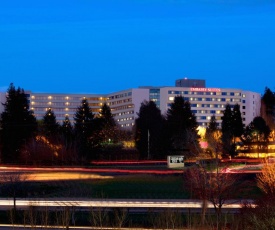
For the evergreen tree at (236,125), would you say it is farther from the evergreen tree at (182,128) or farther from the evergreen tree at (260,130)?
the evergreen tree at (182,128)

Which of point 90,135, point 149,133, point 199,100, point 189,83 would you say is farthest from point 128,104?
point 90,135

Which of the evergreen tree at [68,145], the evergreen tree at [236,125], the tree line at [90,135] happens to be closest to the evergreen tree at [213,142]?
the tree line at [90,135]

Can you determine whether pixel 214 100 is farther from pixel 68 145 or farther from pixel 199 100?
pixel 68 145

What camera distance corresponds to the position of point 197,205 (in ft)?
96.5

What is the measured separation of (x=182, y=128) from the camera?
89.6 m

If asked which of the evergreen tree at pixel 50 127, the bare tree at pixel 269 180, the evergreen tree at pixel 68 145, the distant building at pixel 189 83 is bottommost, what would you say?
the bare tree at pixel 269 180

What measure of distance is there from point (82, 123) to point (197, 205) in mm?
47652

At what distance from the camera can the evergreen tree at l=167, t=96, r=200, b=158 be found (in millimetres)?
81331

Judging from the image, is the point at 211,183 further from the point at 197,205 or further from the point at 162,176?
the point at 162,176

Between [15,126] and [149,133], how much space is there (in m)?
19.2

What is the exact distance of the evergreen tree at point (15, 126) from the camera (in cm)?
6738

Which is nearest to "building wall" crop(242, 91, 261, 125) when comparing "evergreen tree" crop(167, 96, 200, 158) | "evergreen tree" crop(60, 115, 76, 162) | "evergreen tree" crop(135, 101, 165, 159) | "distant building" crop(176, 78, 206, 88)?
"distant building" crop(176, 78, 206, 88)

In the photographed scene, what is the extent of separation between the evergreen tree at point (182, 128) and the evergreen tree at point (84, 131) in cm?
1082

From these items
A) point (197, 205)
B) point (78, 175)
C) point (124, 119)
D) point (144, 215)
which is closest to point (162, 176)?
point (78, 175)
